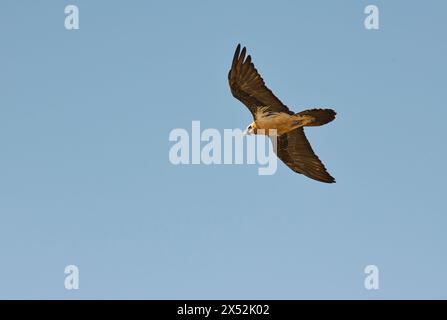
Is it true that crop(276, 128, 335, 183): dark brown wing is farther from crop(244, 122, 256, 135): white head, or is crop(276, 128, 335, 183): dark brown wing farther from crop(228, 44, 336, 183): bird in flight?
crop(244, 122, 256, 135): white head

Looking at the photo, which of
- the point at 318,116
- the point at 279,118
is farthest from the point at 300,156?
the point at 318,116

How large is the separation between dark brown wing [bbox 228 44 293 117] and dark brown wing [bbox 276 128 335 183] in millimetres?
1452

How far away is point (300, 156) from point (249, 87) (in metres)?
2.84

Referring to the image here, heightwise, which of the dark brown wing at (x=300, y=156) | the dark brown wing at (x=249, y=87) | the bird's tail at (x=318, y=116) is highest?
the dark brown wing at (x=249, y=87)

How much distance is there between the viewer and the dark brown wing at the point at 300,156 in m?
23.8

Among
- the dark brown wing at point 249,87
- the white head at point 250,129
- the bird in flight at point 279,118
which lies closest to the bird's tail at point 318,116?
the bird in flight at point 279,118

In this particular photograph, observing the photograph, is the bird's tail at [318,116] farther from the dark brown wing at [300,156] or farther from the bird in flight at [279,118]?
the dark brown wing at [300,156]

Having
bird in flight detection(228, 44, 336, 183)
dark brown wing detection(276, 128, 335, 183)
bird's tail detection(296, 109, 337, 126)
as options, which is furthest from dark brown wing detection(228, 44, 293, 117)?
dark brown wing detection(276, 128, 335, 183)

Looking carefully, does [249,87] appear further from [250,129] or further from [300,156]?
[300,156]
